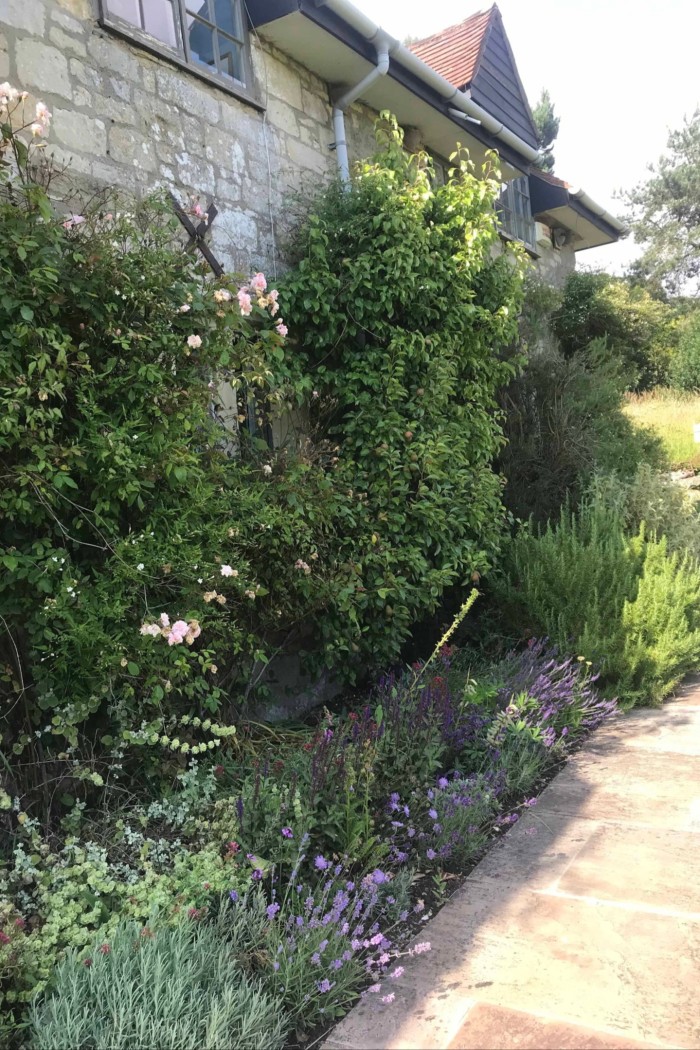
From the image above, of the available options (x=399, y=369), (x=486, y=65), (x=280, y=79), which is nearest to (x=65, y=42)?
(x=280, y=79)

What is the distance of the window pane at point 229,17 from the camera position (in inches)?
194

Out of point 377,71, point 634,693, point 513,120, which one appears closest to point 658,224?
point 513,120

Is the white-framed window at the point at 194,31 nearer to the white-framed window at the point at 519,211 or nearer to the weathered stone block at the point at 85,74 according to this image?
the weathered stone block at the point at 85,74

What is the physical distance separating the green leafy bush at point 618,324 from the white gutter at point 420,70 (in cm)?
374

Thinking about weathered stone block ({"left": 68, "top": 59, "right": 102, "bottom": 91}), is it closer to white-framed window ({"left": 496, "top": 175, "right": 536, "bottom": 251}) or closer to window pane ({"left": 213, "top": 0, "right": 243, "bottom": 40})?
window pane ({"left": 213, "top": 0, "right": 243, "bottom": 40})

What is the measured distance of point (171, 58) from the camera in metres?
4.39

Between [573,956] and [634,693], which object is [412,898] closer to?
[573,956]

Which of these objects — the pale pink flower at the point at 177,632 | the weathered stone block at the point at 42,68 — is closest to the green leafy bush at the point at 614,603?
the pale pink flower at the point at 177,632

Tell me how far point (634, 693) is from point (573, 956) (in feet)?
8.32

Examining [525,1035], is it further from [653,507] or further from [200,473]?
[653,507]

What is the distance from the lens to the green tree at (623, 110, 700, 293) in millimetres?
26906

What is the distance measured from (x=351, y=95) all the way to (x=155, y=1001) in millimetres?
5785

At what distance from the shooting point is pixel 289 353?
4438 mm

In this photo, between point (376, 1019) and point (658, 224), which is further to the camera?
point (658, 224)
